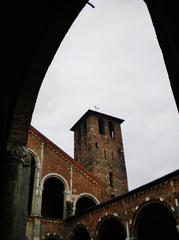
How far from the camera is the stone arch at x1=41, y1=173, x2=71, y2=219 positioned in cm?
2038

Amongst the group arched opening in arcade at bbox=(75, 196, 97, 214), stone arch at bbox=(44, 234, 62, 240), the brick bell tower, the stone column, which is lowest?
the stone column

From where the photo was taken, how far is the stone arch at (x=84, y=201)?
20422mm

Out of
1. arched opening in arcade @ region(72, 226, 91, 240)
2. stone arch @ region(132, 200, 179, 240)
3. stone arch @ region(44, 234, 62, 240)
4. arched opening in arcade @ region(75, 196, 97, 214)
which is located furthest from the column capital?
arched opening in arcade @ region(75, 196, 97, 214)

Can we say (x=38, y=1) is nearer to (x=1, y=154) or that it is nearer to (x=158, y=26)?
(x=158, y=26)

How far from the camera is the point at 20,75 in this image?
185 inches

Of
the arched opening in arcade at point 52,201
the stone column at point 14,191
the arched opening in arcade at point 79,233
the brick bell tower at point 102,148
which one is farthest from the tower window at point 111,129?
the stone column at point 14,191

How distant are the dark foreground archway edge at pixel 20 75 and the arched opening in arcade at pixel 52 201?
Result: 17.2 m

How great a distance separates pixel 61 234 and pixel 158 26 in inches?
690

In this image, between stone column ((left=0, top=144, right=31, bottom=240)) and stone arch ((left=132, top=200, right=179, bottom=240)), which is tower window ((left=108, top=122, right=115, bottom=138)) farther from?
stone column ((left=0, top=144, right=31, bottom=240))

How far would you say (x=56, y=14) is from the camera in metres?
3.99

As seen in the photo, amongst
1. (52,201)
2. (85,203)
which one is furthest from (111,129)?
(52,201)

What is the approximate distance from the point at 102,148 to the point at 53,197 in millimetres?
7346

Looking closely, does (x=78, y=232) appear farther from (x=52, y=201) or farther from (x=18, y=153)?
(x=18, y=153)

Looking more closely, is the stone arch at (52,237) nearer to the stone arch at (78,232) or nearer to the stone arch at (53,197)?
the stone arch at (78,232)
